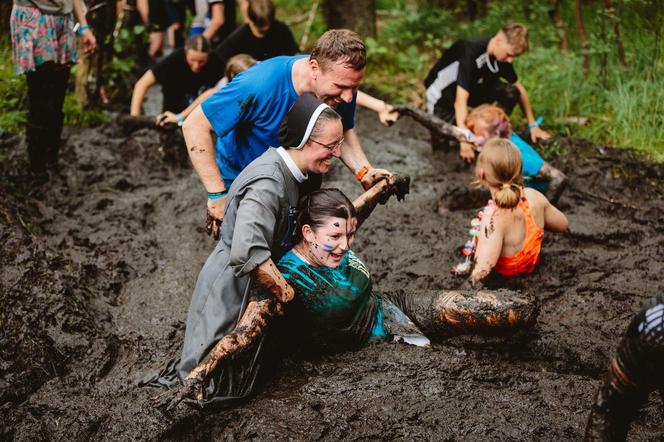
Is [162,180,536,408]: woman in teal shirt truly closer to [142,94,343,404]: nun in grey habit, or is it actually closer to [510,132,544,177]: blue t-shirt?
[142,94,343,404]: nun in grey habit

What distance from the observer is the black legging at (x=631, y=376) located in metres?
1.98

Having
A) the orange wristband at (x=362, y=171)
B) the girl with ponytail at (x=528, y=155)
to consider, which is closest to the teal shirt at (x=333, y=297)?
the orange wristband at (x=362, y=171)

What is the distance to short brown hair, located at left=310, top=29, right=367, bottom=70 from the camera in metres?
3.22

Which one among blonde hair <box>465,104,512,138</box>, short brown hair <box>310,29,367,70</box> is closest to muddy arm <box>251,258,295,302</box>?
short brown hair <box>310,29,367,70</box>

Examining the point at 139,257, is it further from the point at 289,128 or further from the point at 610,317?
the point at 610,317

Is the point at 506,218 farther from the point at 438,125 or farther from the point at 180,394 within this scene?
the point at 180,394

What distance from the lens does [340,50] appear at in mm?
3213

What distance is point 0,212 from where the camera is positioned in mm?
4629

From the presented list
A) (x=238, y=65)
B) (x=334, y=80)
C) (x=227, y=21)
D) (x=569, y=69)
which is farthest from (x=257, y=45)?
(x=334, y=80)

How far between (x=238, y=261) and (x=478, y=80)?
14.0 ft

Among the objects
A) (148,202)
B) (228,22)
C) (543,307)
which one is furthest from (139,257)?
(228,22)

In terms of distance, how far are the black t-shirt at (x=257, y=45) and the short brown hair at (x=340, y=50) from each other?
3395mm

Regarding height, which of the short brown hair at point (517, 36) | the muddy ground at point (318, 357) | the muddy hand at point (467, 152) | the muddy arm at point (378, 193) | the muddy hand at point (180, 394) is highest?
the short brown hair at point (517, 36)

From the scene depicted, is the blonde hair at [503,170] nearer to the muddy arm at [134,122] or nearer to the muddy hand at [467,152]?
the muddy hand at [467,152]
